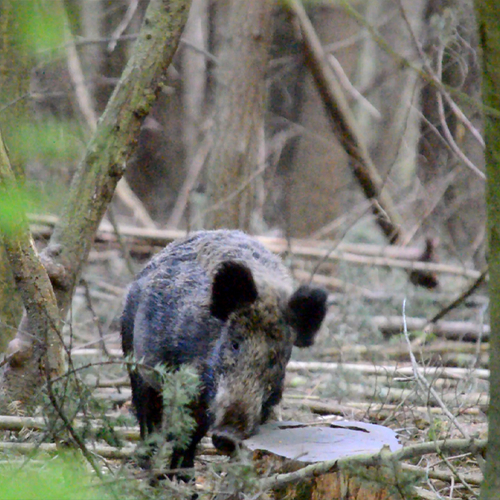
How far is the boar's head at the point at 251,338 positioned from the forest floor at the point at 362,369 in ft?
1.12

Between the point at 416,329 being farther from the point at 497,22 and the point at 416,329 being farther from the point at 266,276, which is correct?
the point at 497,22

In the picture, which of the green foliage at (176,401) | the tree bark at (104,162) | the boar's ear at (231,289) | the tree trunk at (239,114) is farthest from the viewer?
the tree trunk at (239,114)

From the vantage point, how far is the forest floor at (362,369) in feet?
13.8

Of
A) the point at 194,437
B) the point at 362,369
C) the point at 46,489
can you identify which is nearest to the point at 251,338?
the point at 194,437

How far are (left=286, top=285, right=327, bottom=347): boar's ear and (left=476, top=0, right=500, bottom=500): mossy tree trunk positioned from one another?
190 cm

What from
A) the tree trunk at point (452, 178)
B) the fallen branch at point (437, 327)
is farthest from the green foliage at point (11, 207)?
the tree trunk at point (452, 178)

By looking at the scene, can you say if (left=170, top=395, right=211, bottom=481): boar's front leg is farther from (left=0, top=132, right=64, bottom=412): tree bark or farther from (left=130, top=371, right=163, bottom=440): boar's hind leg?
(left=0, top=132, right=64, bottom=412): tree bark

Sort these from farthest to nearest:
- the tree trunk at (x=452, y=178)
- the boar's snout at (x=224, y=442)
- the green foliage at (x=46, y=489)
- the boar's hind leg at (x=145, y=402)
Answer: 1. the tree trunk at (x=452, y=178)
2. the boar's hind leg at (x=145, y=402)
3. the boar's snout at (x=224, y=442)
4. the green foliage at (x=46, y=489)

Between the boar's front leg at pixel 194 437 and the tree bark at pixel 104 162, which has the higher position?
the tree bark at pixel 104 162

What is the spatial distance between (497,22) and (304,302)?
242 centimetres

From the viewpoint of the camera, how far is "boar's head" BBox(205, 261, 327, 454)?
414 cm

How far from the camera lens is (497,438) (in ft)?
8.93

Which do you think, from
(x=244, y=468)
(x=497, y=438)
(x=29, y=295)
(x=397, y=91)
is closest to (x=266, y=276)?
(x=29, y=295)

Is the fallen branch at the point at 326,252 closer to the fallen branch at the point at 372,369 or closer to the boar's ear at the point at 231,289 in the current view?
the fallen branch at the point at 372,369
